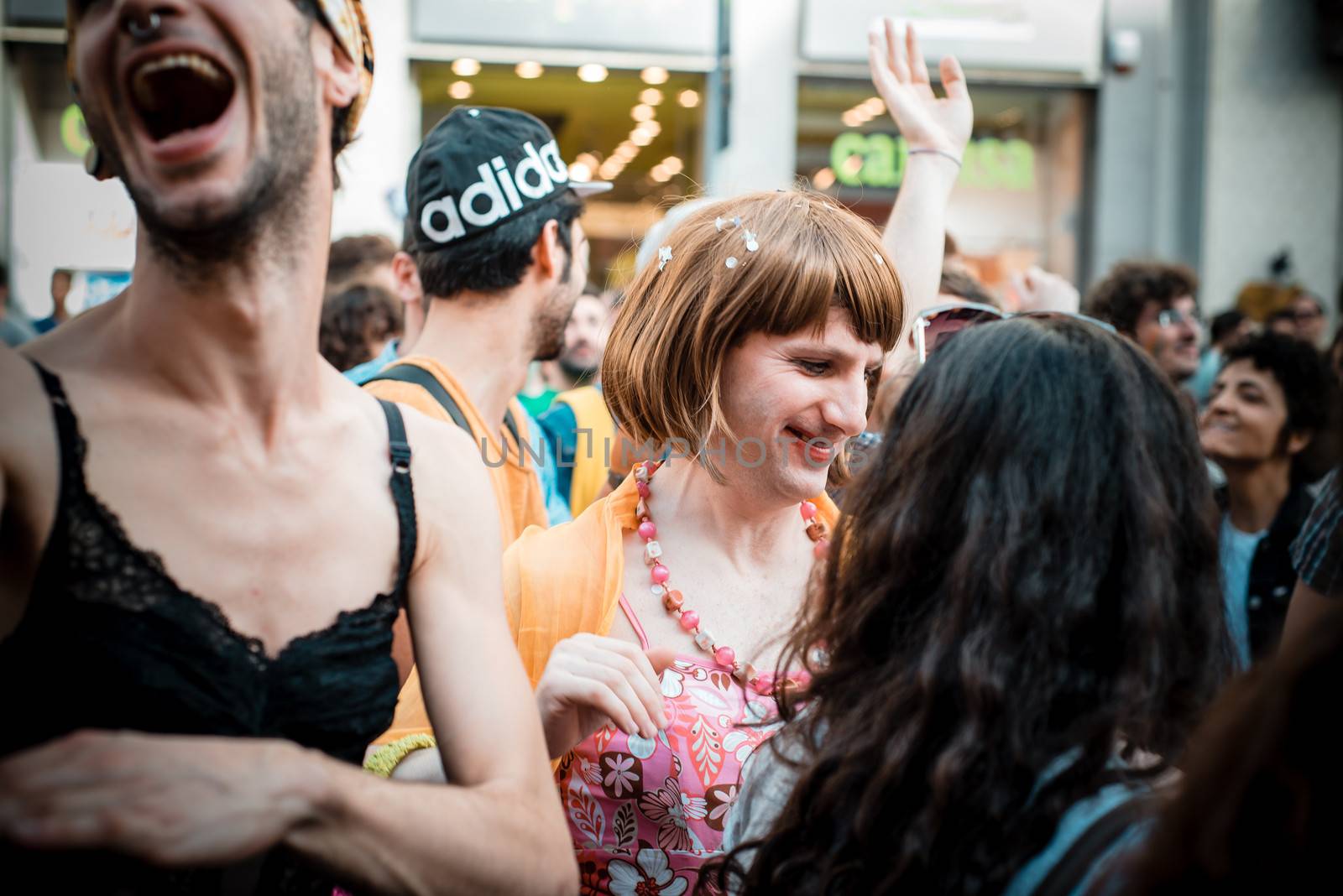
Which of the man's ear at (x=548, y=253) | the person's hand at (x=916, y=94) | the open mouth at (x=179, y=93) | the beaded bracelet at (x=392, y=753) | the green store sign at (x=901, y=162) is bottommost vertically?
the beaded bracelet at (x=392, y=753)

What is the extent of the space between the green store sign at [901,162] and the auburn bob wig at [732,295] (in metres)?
7.85

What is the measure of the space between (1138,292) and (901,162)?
4512 millimetres

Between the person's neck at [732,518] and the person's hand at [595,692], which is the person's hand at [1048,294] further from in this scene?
the person's hand at [595,692]

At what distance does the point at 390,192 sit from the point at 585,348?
4.43ft

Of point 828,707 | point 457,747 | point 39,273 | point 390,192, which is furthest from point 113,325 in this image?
point 390,192

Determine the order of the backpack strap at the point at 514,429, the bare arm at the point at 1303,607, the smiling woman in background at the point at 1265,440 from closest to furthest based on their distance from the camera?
the bare arm at the point at 1303,607, the backpack strap at the point at 514,429, the smiling woman in background at the point at 1265,440

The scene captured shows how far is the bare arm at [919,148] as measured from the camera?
111 inches

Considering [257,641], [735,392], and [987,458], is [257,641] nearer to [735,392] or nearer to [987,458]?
[987,458]

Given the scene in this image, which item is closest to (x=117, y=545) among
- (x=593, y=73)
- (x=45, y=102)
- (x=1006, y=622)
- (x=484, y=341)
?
(x=1006, y=622)

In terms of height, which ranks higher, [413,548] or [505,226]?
[505,226]

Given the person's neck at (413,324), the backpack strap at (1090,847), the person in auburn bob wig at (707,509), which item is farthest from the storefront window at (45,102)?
the backpack strap at (1090,847)

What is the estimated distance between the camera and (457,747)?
1.36 m

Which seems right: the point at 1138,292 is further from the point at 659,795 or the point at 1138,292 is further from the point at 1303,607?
the point at 659,795

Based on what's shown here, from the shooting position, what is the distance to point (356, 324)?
4473 millimetres
